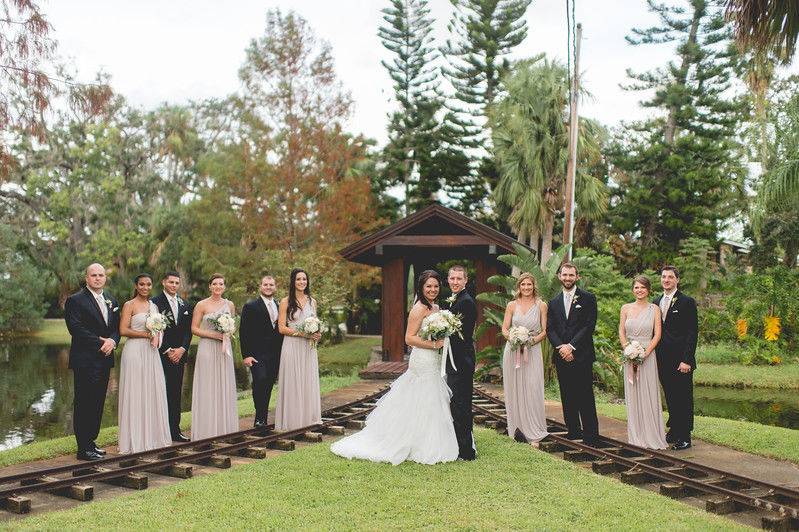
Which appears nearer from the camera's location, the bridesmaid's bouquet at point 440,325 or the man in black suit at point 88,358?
the bridesmaid's bouquet at point 440,325

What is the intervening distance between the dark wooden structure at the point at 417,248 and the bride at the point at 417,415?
1008cm

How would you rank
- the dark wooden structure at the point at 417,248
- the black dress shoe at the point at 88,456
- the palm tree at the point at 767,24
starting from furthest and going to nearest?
the dark wooden structure at the point at 417,248
the black dress shoe at the point at 88,456
the palm tree at the point at 767,24

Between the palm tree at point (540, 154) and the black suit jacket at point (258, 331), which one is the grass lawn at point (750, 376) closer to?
the palm tree at point (540, 154)

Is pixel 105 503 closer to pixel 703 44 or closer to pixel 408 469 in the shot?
pixel 408 469

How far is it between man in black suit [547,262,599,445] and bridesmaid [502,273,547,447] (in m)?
0.21

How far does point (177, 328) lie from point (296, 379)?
1.62 meters

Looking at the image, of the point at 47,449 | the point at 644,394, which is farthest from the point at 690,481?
the point at 47,449

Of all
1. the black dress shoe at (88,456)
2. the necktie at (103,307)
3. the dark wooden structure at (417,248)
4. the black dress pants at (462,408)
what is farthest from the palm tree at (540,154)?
the black dress shoe at (88,456)

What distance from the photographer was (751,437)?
31.3ft

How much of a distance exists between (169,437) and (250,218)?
61.2 feet

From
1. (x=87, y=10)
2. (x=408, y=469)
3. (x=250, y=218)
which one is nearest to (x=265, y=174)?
(x=250, y=218)

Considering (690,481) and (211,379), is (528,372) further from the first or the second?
(211,379)

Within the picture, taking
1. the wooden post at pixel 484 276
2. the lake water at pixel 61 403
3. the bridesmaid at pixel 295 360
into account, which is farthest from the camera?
the wooden post at pixel 484 276

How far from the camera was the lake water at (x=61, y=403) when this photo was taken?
1316cm
